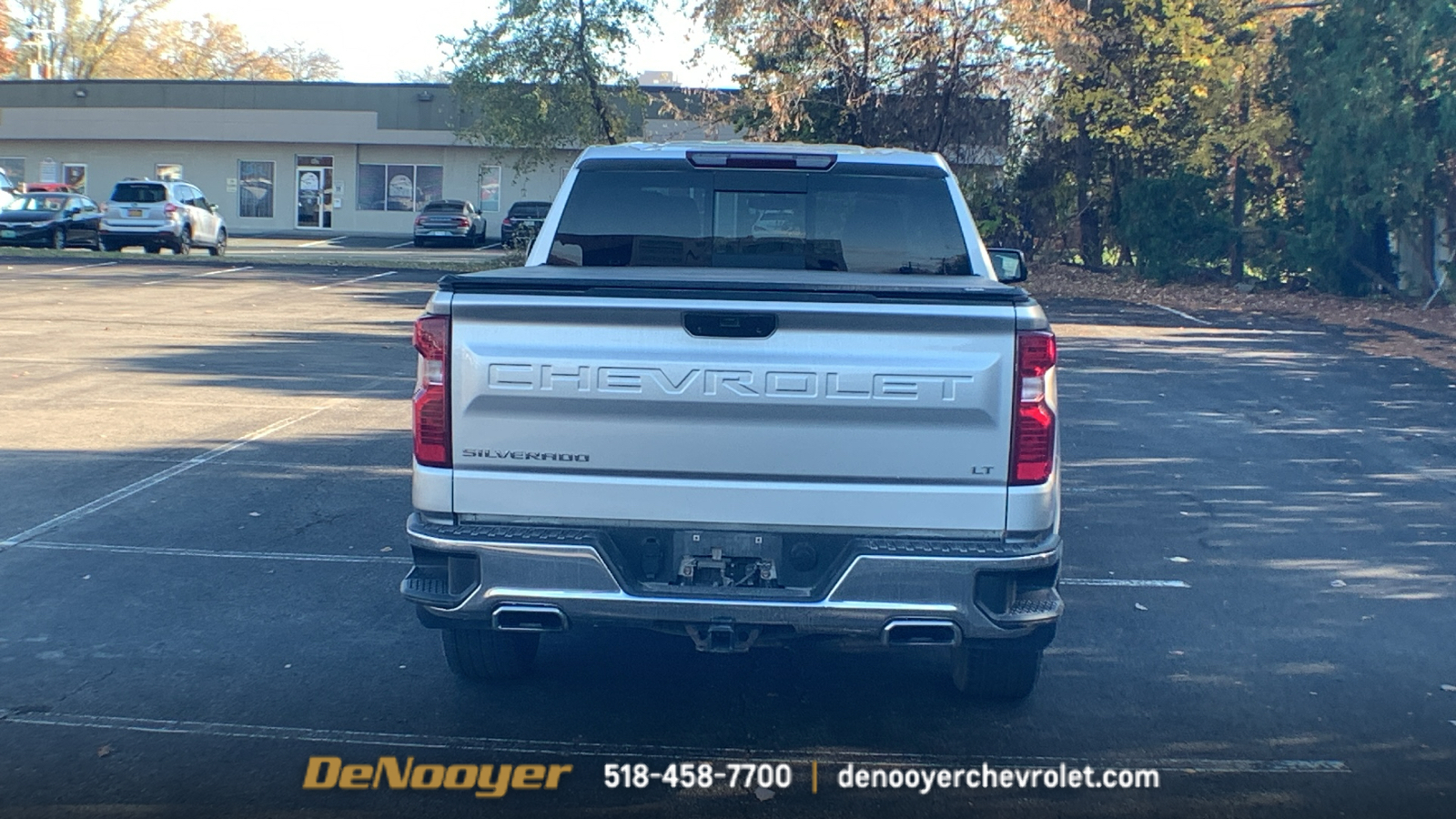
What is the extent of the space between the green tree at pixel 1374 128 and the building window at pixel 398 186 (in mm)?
33484

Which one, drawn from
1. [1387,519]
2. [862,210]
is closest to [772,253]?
[862,210]

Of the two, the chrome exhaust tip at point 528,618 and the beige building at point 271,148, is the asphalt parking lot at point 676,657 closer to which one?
the chrome exhaust tip at point 528,618

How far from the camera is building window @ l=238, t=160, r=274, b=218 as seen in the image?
5222cm

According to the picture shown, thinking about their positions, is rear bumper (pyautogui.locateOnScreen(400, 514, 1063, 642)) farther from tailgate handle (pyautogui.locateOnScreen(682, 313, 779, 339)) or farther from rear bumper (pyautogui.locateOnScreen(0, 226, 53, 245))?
rear bumper (pyautogui.locateOnScreen(0, 226, 53, 245))

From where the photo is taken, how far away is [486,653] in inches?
214

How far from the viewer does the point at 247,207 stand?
173 feet

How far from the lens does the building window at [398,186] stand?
168ft

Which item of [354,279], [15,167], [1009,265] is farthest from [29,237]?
[1009,265]

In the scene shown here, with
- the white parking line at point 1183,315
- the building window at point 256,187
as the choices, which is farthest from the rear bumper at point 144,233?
the white parking line at point 1183,315

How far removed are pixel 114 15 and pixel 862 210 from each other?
77135 mm

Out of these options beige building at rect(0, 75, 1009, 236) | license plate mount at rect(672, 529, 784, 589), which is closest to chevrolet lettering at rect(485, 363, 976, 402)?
license plate mount at rect(672, 529, 784, 589)

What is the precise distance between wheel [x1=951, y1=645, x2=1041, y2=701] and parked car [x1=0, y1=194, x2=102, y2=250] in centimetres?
3292

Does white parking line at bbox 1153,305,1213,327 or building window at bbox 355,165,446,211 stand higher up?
building window at bbox 355,165,446,211

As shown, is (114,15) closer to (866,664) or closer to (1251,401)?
(1251,401)
